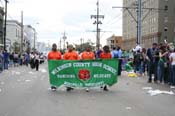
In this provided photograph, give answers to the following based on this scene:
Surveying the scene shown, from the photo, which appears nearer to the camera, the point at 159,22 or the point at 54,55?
the point at 54,55

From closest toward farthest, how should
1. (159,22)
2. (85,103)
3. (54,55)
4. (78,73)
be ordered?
(85,103) < (78,73) < (54,55) < (159,22)

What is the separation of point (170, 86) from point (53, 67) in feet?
18.5

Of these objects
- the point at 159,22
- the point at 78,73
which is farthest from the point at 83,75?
the point at 159,22

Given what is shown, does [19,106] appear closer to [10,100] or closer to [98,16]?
[10,100]

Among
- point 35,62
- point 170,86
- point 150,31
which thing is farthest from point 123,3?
point 170,86

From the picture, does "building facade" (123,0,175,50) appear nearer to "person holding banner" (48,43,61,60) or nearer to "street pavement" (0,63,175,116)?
"person holding banner" (48,43,61,60)

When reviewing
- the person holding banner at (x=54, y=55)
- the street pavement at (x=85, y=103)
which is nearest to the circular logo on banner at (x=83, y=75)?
the street pavement at (x=85, y=103)

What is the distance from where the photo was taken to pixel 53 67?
1770 cm

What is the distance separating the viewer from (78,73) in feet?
58.1

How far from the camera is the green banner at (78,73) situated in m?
17.7

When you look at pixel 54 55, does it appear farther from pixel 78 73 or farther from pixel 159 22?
pixel 159 22

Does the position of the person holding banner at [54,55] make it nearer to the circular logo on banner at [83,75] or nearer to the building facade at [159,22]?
the circular logo on banner at [83,75]

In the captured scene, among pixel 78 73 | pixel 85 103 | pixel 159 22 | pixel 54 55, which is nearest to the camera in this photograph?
pixel 85 103

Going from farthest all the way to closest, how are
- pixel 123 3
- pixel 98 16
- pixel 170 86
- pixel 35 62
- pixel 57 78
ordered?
pixel 123 3 → pixel 98 16 → pixel 35 62 → pixel 170 86 → pixel 57 78
